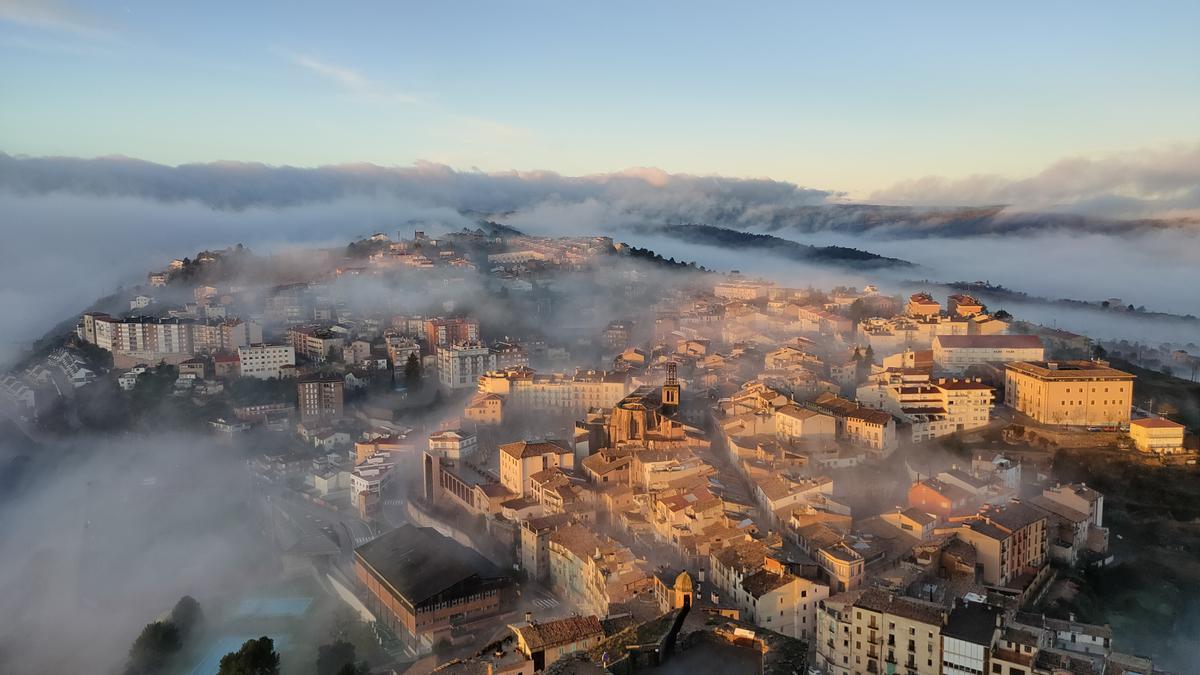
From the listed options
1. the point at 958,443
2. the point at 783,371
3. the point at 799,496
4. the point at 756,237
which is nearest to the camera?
the point at 799,496

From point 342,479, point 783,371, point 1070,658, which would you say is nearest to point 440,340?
point 342,479

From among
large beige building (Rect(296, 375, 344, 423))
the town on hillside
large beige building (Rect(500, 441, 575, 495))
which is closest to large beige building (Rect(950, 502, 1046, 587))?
the town on hillside

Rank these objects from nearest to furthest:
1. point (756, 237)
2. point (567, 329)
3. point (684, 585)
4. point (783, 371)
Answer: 1. point (684, 585)
2. point (783, 371)
3. point (567, 329)
4. point (756, 237)

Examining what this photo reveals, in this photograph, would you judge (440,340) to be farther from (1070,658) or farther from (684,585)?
(1070,658)

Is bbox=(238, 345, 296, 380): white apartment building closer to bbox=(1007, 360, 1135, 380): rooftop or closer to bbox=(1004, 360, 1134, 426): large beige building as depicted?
bbox=(1007, 360, 1135, 380): rooftop

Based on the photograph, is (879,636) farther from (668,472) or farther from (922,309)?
(922,309)

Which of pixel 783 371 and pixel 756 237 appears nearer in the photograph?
pixel 783 371

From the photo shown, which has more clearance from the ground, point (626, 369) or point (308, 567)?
point (626, 369)

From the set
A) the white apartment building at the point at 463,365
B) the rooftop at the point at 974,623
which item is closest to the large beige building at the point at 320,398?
the white apartment building at the point at 463,365
